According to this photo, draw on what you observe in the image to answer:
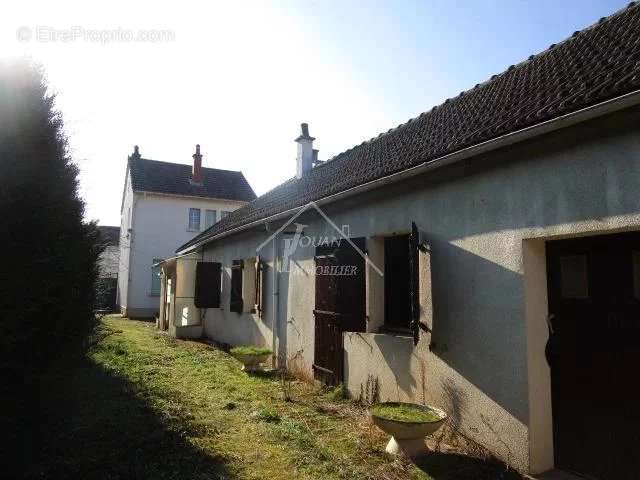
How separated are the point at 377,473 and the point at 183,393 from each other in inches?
158

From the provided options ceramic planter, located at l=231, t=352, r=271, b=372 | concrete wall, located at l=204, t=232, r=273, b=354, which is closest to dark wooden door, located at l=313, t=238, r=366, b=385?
ceramic planter, located at l=231, t=352, r=271, b=372

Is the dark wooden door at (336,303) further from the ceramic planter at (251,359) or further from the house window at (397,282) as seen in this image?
the ceramic planter at (251,359)

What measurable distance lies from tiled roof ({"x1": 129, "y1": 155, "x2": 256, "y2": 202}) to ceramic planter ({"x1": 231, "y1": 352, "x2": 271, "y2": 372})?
1835 cm

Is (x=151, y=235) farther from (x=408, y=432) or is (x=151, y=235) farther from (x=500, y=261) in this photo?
(x=500, y=261)

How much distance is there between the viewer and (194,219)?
26.1 metres

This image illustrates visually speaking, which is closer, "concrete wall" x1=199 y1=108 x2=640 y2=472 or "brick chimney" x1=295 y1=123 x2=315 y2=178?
"concrete wall" x1=199 y1=108 x2=640 y2=472

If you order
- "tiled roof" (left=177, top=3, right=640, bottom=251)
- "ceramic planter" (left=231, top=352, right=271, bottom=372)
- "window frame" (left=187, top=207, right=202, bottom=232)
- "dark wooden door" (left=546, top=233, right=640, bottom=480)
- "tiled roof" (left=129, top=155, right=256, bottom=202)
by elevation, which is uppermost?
"tiled roof" (left=129, top=155, right=256, bottom=202)

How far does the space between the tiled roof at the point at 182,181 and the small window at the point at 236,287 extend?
14.7 meters

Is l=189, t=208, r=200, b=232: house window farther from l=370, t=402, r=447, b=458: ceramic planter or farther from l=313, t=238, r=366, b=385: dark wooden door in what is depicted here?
l=370, t=402, r=447, b=458: ceramic planter

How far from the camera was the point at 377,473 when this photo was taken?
4.18 m

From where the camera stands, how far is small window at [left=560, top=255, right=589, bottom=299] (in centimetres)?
413

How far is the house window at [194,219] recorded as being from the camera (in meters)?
26.0

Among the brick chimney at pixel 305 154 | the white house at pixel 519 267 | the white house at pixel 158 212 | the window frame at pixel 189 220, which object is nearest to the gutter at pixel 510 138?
the white house at pixel 519 267

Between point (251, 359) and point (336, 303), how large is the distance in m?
3.04
